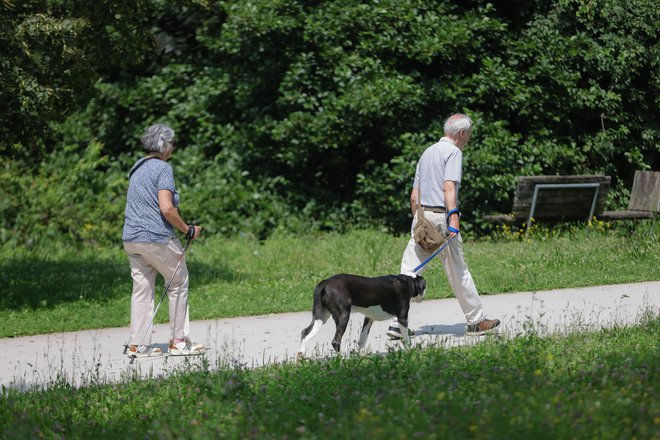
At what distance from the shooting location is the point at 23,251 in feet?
48.2

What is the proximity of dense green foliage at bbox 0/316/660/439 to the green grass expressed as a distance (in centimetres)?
323

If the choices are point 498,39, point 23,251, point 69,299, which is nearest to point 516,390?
point 69,299

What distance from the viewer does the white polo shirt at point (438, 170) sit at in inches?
325

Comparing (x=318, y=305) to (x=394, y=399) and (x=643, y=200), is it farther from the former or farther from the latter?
(x=643, y=200)

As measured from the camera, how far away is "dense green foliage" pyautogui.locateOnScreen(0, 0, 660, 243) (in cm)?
1597

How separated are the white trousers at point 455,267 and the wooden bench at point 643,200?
23.2 feet

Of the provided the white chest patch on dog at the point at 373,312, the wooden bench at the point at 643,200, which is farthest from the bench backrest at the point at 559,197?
the white chest patch on dog at the point at 373,312

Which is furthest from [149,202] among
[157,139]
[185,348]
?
[185,348]

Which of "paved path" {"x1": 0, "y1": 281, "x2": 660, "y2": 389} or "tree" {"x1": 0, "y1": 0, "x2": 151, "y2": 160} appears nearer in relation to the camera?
"paved path" {"x1": 0, "y1": 281, "x2": 660, "y2": 389}

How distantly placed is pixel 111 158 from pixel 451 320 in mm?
10859

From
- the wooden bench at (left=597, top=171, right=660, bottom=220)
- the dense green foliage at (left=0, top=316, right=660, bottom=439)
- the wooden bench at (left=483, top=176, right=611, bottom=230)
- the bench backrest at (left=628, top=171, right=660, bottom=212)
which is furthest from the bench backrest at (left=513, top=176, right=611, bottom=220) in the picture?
the dense green foliage at (left=0, top=316, right=660, bottom=439)

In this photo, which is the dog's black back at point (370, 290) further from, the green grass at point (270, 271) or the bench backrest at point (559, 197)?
the bench backrest at point (559, 197)

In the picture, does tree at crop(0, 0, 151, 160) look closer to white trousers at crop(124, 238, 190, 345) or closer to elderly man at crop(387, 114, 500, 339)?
white trousers at crop(124, 238, 190, 345)

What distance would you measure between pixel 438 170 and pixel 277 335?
→ 6.71 ft
